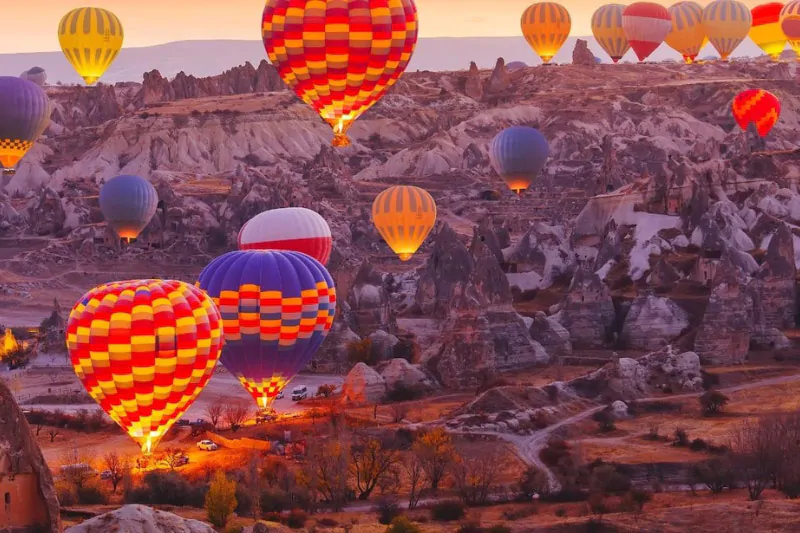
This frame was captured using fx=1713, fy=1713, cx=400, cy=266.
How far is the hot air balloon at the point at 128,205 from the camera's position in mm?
Result: 86375

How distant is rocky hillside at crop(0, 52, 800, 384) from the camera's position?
5569 cm

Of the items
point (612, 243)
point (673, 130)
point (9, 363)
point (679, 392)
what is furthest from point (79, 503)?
point (673, 130)

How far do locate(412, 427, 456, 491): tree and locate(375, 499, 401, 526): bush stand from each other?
6.72 feet

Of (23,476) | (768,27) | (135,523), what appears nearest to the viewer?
(23,476)

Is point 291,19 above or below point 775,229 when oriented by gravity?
above

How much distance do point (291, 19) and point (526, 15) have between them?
7847cm

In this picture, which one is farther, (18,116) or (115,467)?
(18,116)

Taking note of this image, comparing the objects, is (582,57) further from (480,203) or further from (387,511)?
(387,511)

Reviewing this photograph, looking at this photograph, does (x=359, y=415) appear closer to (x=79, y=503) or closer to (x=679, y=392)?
(x=679, y=392)

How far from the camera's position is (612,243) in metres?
65.1

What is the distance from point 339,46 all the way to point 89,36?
64.2 metres

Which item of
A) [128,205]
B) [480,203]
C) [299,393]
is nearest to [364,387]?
[299,393]

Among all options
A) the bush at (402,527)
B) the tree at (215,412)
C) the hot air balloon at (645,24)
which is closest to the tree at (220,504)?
the bush at (402,527)

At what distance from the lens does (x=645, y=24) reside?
124 meters
